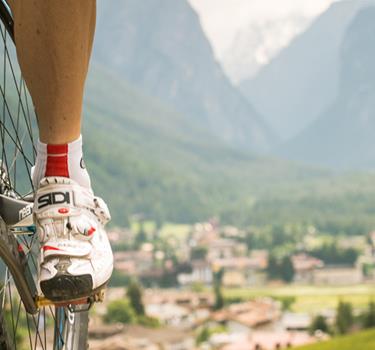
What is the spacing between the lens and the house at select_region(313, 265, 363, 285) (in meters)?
43.3

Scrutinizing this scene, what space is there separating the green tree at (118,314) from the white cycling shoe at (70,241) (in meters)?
29.2

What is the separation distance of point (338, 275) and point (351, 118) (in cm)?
4774

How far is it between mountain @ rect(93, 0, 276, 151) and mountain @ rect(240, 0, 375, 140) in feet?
41.9

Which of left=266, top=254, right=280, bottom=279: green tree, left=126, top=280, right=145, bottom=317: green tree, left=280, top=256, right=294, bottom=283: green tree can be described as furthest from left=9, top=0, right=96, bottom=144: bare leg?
left=266, top=254, right=280, bottom=279: green tree

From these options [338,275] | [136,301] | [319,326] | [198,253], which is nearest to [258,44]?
[198,253]

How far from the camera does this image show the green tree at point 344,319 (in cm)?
2514

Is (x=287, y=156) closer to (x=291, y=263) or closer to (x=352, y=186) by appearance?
(x=352, y=186)

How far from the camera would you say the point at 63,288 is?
2.19 feet

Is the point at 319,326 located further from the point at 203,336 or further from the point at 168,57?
the point at 168,57

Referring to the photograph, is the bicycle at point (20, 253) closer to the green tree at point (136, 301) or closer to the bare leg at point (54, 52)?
the bare leg at point (54, 52)

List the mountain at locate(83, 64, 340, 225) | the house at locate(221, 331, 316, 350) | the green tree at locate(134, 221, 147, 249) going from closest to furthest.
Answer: the house at locate(221, 331, 316, 350) < the green tree at locate(134, 221, 147, 249) < the mountain at locate(83, 64, 340, 225)

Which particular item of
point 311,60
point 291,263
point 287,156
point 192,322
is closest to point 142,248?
point 291,263

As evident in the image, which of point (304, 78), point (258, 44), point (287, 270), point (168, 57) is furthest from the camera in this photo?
point (258, 44)

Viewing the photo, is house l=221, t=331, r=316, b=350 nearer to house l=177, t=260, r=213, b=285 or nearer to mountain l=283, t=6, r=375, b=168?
house l=177, t=260, r=213, b=285
